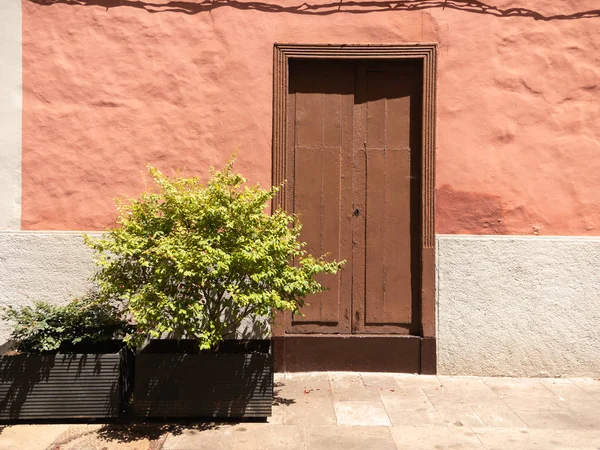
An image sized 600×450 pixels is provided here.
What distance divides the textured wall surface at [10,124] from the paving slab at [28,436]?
204cm

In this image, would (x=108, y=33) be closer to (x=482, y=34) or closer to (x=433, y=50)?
(x=433, y=50)

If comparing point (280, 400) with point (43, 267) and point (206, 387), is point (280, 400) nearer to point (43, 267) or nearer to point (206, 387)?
point (206, 387)

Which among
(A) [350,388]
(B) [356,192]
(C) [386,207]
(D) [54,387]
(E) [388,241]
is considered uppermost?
(B) [356,192]

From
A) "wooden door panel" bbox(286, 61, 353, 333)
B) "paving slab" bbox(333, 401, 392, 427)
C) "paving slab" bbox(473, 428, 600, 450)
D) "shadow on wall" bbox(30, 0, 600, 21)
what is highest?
"shadow on wall" bbox(30, 0, 600, 21)

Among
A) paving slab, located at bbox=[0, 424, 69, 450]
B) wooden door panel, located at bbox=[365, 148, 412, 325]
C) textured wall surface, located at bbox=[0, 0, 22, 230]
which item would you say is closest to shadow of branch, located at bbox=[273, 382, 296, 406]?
wooden door panel, located at bbox=[365, 148, 412, 325]

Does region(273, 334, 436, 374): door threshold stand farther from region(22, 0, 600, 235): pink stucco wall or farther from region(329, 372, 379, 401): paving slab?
region(22, 0, 600, 235): pink stucco wall

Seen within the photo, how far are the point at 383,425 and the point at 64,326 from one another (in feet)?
8.50

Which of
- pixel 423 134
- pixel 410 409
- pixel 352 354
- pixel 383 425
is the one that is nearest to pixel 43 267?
pixel 352 354

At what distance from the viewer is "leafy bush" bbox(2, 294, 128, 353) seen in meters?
4.84

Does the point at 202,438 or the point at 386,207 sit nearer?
the point at 202,438

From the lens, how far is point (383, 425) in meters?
4.74

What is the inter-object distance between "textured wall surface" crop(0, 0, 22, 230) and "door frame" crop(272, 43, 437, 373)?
95.5 inches

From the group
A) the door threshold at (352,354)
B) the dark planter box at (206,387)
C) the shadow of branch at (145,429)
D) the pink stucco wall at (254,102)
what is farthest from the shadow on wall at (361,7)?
the shadow of branch at (145,429)

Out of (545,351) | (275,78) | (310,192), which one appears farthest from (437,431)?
(275,78)
